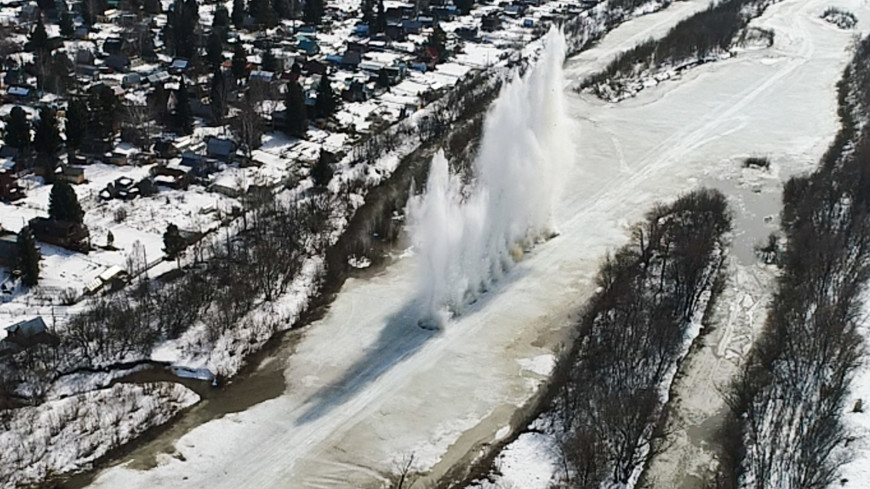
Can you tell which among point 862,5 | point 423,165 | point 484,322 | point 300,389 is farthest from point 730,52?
point 300,389

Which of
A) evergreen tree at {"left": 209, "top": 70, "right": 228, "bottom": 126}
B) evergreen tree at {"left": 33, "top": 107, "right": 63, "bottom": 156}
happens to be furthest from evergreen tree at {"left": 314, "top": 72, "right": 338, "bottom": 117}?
evergreen tree at {"left": 33, "top": 107, "right": 63, "bottom": 156}

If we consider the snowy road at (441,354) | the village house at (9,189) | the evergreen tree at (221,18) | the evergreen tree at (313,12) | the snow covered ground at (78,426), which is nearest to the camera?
the snow covered ground at (78,426)

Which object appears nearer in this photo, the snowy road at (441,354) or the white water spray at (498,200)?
the snowy road at (441,354)

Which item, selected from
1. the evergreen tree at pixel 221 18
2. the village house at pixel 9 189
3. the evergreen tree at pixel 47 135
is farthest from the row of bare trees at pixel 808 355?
the evergreen tree at pixel 221 18

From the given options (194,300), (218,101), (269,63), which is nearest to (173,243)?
(194,300)

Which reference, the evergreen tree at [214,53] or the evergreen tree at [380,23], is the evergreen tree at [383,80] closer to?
the evergreen tree at [214,53]

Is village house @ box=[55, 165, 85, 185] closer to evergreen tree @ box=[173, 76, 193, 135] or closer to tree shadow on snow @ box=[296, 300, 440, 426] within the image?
evergreen tree @ box=[173, 76, 193, 135]
